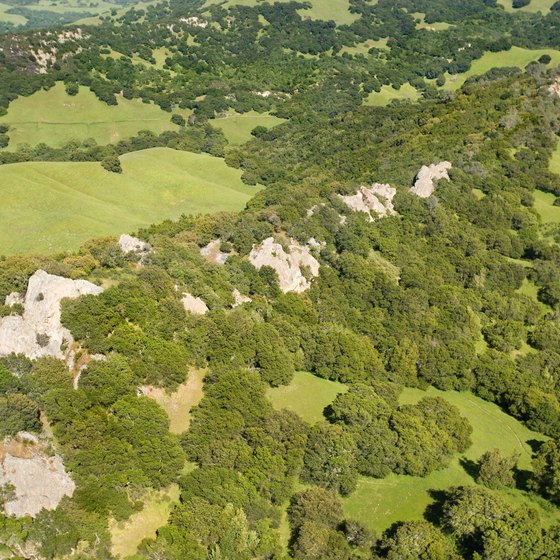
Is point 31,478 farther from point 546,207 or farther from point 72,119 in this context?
point 72,119

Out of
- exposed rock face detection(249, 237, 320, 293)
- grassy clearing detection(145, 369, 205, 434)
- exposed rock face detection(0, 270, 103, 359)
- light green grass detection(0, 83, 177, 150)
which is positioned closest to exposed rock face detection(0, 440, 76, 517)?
exposed rock face detection(0, 270, 103, 359)

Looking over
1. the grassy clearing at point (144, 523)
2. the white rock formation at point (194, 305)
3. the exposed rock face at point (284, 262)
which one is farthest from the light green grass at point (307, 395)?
the grassy clearing at point (144, 523)

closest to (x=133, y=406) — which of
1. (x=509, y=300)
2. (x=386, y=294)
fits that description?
(x=386, y=294)

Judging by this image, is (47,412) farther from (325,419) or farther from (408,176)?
(408,176)

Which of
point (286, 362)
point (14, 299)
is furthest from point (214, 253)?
point (14, 299)

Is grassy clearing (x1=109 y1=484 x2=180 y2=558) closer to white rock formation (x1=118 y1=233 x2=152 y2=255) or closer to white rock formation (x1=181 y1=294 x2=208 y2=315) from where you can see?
white rock formation (x1=181 y1=294 x2=208 y2=315)

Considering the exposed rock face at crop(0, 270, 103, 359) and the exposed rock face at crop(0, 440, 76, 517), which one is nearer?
the exposed rock face at crop(0, 440, 76, 517)
